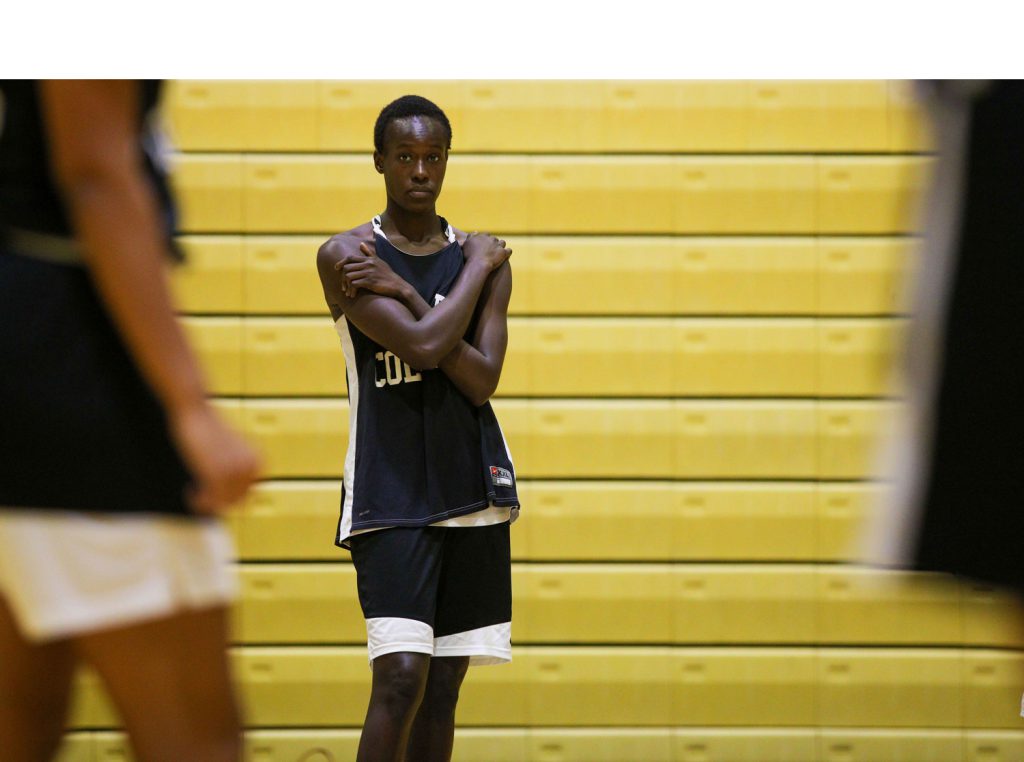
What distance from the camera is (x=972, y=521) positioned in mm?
1664

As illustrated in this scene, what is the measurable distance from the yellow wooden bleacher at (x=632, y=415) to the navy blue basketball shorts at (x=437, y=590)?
4.16ft

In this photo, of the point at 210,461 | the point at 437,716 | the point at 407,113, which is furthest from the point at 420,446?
the point at 210,461

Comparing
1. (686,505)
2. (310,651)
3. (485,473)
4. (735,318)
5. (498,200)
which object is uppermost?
(498,200)

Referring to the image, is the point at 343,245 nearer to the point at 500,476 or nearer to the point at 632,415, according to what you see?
the point at 500,476

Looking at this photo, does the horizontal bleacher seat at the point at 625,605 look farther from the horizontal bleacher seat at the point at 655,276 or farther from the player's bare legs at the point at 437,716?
the player's bare legs at the point at 437,716

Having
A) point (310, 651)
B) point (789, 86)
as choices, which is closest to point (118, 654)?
point (310, 651)

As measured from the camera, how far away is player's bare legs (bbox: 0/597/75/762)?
5.41 ft

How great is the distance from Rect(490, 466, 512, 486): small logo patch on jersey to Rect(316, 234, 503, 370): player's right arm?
30cm

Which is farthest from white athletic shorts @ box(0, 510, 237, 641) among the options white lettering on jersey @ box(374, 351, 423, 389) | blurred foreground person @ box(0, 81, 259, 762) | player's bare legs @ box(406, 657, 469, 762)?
player's bare legs @ box(406, 657, 469, 762)

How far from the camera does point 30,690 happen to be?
167cm

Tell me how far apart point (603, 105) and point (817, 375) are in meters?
1.17

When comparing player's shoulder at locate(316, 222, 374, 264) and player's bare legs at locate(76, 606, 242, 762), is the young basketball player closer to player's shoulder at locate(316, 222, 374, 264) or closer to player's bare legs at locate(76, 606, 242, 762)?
player's shoulder at locate(316, 222, 374, 264)
